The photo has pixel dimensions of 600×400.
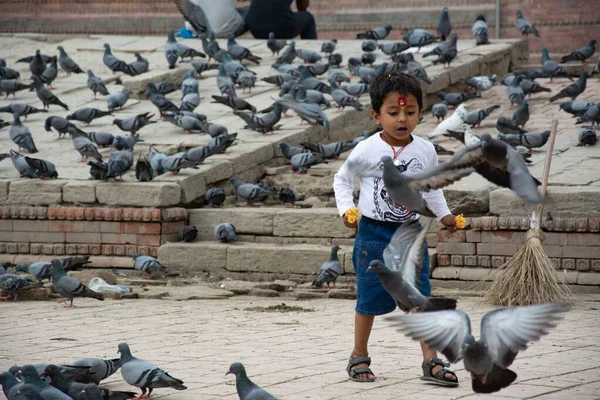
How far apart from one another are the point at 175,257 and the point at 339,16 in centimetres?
1145

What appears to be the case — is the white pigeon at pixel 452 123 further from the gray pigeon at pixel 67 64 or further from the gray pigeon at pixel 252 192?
the gray pigeon at pixel 67 64

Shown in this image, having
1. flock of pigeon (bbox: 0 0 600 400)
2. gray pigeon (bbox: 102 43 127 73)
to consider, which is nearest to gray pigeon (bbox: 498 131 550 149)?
flock of pigeon (bbox: 0 0 600 400)

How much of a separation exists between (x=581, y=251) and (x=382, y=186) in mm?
3857

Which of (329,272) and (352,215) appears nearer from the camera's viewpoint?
(352,215)

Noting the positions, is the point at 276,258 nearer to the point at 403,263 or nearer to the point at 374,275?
the point at 374,275

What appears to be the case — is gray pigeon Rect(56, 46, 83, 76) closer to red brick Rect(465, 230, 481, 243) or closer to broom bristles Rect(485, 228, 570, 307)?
red brick Rect(465, 230, 481, 243)

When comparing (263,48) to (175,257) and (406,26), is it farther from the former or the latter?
(175,257)

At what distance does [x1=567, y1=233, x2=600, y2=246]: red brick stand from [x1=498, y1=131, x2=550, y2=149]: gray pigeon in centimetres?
196

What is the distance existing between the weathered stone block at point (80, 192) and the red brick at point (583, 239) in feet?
16.2

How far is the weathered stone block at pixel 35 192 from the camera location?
10789 mm

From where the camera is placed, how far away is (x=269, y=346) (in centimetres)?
638

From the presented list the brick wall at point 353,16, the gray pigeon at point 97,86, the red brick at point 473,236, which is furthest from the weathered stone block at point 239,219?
the brick wall at point 353,16

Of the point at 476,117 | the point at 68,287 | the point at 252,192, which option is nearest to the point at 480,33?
the point at 476,117

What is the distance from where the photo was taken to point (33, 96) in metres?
15.3
